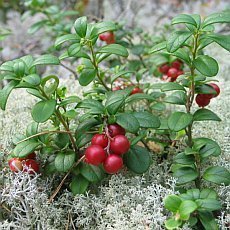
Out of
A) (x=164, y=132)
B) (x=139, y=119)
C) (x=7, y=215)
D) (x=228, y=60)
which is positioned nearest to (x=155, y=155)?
(x=164, y=132)

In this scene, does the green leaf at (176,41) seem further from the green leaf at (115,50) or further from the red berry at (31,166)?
the red berry at (31,166)

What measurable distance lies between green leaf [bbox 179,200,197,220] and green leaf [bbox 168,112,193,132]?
0.86 feet

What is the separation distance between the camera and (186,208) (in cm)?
114

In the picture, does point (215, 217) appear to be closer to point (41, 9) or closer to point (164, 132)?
point (164, 132)

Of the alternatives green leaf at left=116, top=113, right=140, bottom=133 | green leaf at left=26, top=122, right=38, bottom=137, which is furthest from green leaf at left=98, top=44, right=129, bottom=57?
green leaf at left=26, top=122, right=38, bottom=137

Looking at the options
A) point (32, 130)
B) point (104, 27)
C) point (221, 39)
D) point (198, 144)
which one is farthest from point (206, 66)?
point (32, 130)

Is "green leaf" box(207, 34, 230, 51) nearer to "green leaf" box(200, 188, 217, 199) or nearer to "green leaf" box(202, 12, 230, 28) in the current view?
"green leaf" box(202, 12, 230, 28)

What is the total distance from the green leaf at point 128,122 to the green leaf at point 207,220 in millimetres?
298

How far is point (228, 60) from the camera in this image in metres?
2.65

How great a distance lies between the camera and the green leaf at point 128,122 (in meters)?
1.30

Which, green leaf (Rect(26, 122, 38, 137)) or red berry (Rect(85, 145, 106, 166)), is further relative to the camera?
green leaf (Rect(26, 122, 38, 137))

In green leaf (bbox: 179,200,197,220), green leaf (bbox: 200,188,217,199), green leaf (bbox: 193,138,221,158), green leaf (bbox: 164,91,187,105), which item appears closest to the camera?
green leaf (bbox: 179,200,197,220)

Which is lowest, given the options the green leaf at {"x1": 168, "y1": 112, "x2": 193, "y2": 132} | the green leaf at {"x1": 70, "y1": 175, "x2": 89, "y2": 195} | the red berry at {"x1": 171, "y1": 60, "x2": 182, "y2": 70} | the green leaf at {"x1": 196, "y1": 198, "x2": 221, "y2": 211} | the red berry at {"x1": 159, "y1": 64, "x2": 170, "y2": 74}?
the red berry at {"x1": 159, "y1": 64, "x2": 170, "y2": 74}

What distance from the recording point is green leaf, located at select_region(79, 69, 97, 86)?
1471 mm
